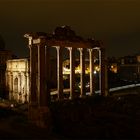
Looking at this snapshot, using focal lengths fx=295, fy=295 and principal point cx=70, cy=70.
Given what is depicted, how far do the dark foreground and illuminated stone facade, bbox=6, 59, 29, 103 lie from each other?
1997 cm

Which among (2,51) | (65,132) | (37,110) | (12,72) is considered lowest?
(65,132)

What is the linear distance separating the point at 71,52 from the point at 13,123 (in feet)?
41.1

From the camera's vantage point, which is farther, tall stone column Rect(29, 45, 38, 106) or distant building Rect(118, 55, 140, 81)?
distant building Rect(118, 55, 140, 81)

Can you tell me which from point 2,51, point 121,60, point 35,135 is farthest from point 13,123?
point 121,60

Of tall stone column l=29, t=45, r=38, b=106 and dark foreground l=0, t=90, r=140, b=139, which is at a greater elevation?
tall stone column l=29, t=45, r=38, b=106

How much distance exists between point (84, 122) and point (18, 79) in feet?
102

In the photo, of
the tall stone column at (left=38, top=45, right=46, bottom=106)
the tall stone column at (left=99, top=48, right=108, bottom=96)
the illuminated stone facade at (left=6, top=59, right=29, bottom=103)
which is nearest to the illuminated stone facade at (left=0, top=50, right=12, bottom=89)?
the illuminated stone facade at (left=6, top=59, right=29, bottom=103)

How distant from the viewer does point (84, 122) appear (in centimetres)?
2902

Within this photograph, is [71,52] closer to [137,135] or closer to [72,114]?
[72,114]

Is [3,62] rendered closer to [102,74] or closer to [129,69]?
[102,74]

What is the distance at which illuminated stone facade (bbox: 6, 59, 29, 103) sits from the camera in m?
54.6

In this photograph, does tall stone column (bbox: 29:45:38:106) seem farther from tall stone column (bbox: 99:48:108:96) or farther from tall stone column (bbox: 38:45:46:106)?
tall stone column (bbox: 99:48:108:96)

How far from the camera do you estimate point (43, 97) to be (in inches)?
1204

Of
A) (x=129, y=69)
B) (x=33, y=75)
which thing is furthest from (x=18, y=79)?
(x=129, y=69)
